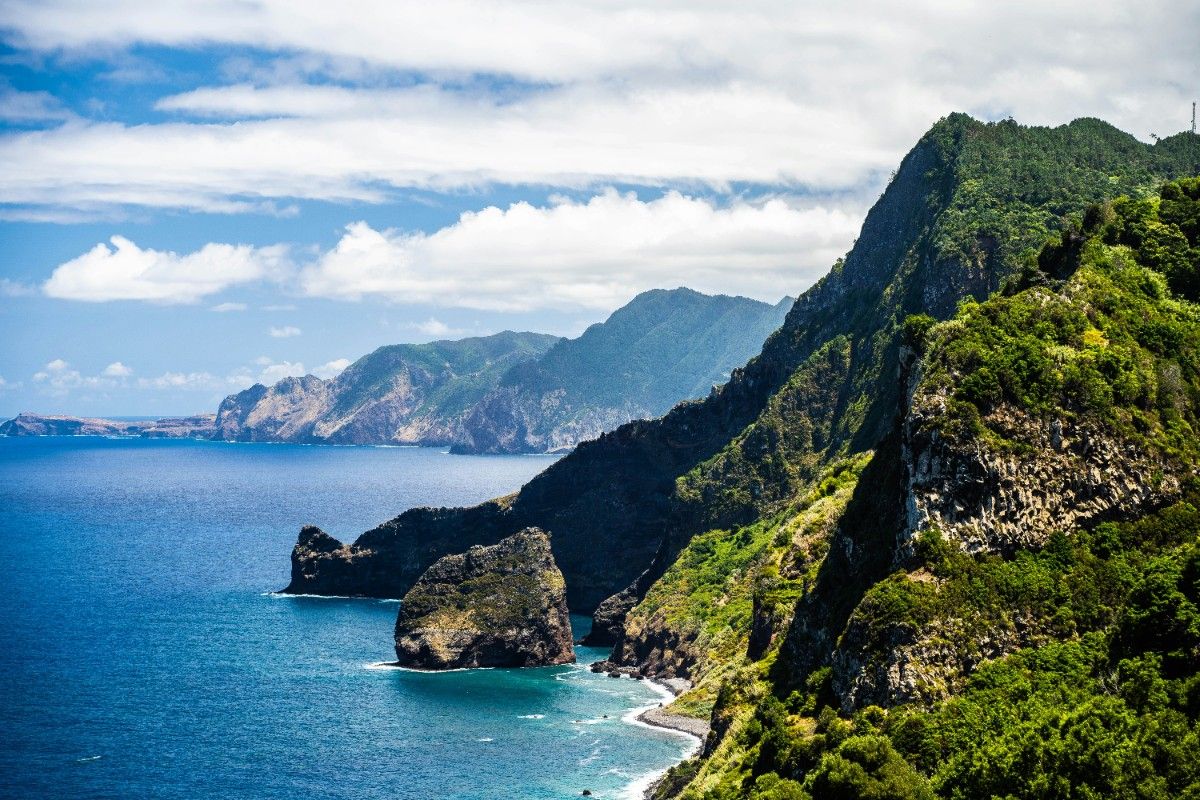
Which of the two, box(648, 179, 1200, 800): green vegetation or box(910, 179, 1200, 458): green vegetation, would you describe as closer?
box(648, 179, 1200, 800): green vegetation

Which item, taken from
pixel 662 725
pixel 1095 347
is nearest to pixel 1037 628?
pixel 1095 347

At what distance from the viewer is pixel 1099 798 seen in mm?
74750

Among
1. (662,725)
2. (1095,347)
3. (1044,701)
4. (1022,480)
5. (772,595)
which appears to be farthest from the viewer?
(662,725)

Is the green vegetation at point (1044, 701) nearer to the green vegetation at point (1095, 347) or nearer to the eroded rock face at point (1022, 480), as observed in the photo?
the eroded rock face at point (1022, 480)

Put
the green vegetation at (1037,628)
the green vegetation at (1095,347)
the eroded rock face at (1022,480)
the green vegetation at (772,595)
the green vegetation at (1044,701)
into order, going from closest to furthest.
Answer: the green vegetation at (1044,701) → the green vegetation at (1037,628) → the eroded rock face at (1022,480) → the green vegetation at (1095,347) → the green vegetation at (772,595)

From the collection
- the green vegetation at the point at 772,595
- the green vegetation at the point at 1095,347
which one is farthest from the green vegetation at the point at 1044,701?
the green vegetation at the point at 772,595

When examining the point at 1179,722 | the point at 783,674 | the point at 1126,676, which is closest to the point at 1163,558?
the point at 1126,676

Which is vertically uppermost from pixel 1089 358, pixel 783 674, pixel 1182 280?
pixel 1182 280

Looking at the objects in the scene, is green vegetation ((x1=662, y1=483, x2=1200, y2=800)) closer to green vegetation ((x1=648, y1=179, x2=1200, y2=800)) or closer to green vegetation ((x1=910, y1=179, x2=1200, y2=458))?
green vegetation ((x1=648, y1=179, x2=1200, y2=800))

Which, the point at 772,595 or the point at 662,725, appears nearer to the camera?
the point at 772,595

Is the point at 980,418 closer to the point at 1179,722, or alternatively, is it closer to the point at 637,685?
the point at 1179,722

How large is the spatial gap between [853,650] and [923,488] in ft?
46.5

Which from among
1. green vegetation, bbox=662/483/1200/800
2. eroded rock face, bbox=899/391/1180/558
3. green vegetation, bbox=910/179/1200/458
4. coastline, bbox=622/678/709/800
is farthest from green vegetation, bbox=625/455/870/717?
eroded rock face, bbox=899/391/1180/558

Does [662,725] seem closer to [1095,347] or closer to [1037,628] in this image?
[1037,628]
